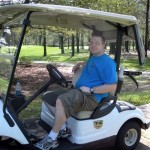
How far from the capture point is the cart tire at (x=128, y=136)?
4.57 meters

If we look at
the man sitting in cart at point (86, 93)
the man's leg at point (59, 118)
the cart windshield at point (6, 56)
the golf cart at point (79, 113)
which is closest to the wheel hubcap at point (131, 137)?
the golf cart at point (79, 113)

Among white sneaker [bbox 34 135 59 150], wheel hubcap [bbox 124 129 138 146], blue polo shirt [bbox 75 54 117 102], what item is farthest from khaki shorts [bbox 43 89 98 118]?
wheel hubcap [bbox 124 129 138 146]

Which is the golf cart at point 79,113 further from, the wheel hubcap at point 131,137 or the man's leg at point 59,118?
the man's leg at point 59,118

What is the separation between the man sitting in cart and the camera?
3949mm

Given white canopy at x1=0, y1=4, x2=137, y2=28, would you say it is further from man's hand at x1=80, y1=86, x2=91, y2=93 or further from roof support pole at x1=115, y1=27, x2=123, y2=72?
man's hand at x1=80, y1=86, x2=91, y2=93

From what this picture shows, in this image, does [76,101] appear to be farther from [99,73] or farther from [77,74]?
[77,74]

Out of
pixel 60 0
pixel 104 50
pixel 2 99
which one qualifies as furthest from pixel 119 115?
pixel 60 0

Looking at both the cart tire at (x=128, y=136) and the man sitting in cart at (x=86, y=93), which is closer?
the man sitting in cart at (x=86, y=93)

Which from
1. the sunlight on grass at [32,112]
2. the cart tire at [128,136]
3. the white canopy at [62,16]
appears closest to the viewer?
the white canopy at [62,16]

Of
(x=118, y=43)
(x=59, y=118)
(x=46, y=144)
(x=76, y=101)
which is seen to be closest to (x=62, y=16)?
(x=118, y=43)

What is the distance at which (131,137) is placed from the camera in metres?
4.80

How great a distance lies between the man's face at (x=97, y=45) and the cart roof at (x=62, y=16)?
0.83ft

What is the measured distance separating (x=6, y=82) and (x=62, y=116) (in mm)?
765

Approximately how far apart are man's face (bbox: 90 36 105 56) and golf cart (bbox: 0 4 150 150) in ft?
0.88
